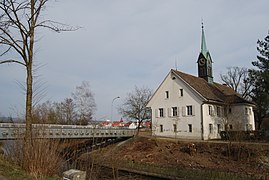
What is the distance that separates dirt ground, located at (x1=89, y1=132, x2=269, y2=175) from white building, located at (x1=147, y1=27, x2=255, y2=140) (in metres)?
6.21

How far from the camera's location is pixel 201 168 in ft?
68.4

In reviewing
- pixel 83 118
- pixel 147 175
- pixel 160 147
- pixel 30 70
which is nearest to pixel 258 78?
pixel 160 147

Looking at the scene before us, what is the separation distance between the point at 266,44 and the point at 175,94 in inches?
527

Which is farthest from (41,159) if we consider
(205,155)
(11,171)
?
(205,155)

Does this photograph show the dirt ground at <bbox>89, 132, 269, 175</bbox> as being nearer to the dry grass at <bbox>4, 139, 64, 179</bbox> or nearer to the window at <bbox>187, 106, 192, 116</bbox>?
the window at <bbox>187, 106, 192, 116</bbox>

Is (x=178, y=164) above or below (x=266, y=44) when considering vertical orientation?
below

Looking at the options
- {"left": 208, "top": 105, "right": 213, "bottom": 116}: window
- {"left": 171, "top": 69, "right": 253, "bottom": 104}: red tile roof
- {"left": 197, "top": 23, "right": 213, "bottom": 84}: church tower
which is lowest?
{"left": 208, "top": 105, "right": 213, "bottom": 116}: window

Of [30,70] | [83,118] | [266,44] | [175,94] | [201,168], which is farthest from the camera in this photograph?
[83,118]

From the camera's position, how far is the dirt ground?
21.2m

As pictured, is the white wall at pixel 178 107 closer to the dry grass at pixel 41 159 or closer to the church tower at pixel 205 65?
the church tower at pixel 205 65

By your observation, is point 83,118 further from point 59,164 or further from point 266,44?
point 59,164

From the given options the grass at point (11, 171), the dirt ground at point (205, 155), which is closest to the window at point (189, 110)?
the dirt ground at point (205, 155)

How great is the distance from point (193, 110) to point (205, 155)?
10.8 metres

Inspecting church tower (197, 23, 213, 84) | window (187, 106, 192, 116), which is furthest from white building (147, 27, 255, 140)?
church tower (197, 23, 213, 84)
